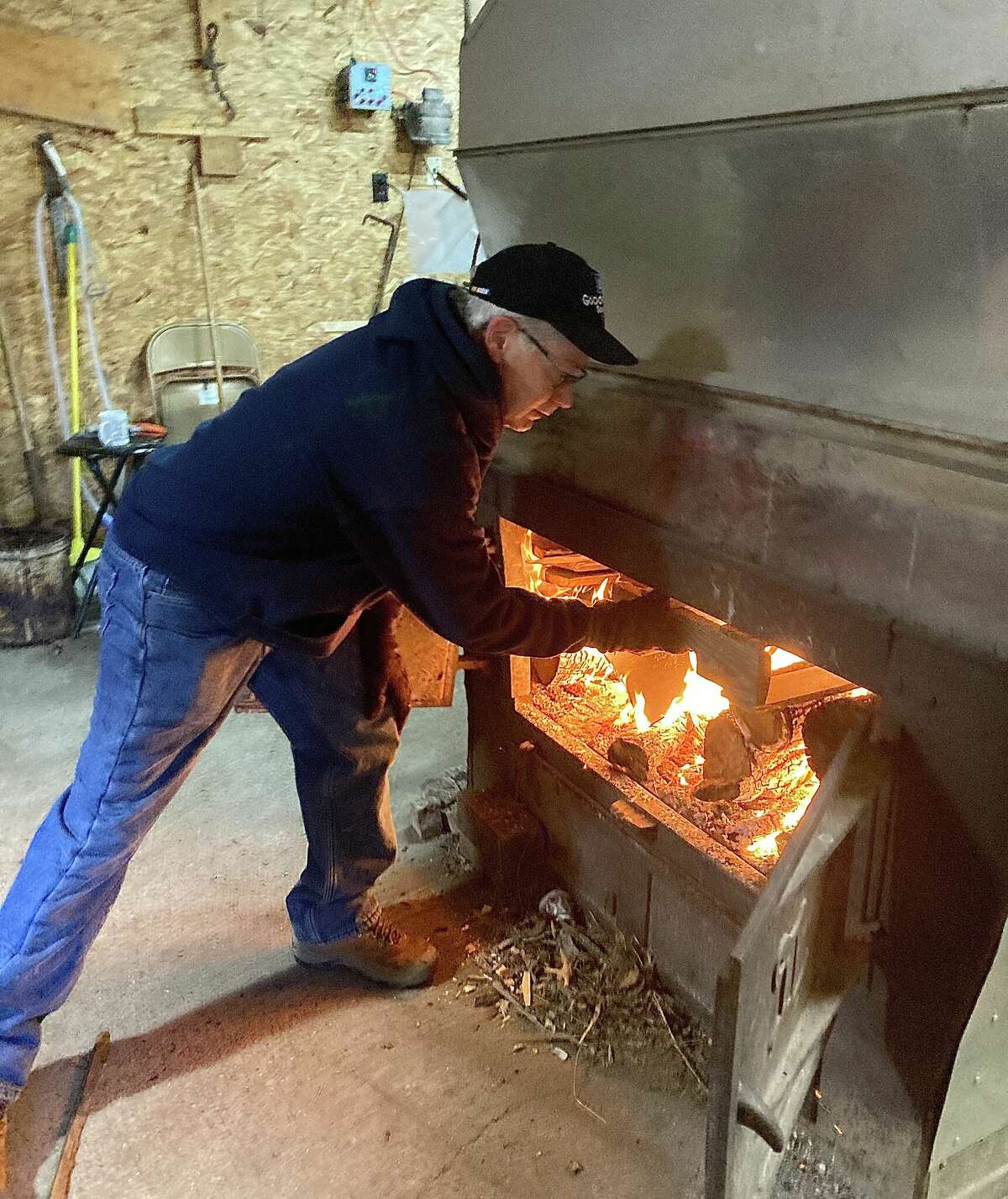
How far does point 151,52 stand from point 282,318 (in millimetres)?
1374

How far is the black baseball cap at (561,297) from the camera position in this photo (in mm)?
1660

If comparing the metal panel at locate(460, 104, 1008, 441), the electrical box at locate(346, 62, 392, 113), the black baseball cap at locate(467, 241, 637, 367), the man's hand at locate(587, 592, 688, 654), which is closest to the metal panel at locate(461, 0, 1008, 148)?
the metal panel at locate(460, 104, 1008, 441)

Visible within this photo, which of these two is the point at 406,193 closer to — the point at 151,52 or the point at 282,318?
the point at 282,318

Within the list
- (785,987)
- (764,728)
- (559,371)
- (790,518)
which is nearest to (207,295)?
(559,371)

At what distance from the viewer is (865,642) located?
1.54 meters

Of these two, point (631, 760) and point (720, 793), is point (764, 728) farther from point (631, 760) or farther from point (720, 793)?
point (631, 760)

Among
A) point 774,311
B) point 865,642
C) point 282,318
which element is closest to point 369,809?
point 865,642

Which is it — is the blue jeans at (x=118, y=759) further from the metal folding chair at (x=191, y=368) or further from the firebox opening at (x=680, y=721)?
the metal folding chair at (x=191, y=368)

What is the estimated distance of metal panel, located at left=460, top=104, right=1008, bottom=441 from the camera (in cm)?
125

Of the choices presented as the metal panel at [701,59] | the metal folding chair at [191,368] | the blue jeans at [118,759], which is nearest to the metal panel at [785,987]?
the metal panel at [701,59]

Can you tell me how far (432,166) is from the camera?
5.76 meters

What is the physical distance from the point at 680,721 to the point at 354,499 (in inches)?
46.7

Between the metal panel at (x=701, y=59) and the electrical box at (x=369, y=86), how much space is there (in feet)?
12.0

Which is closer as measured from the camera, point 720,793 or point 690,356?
point 690,356
